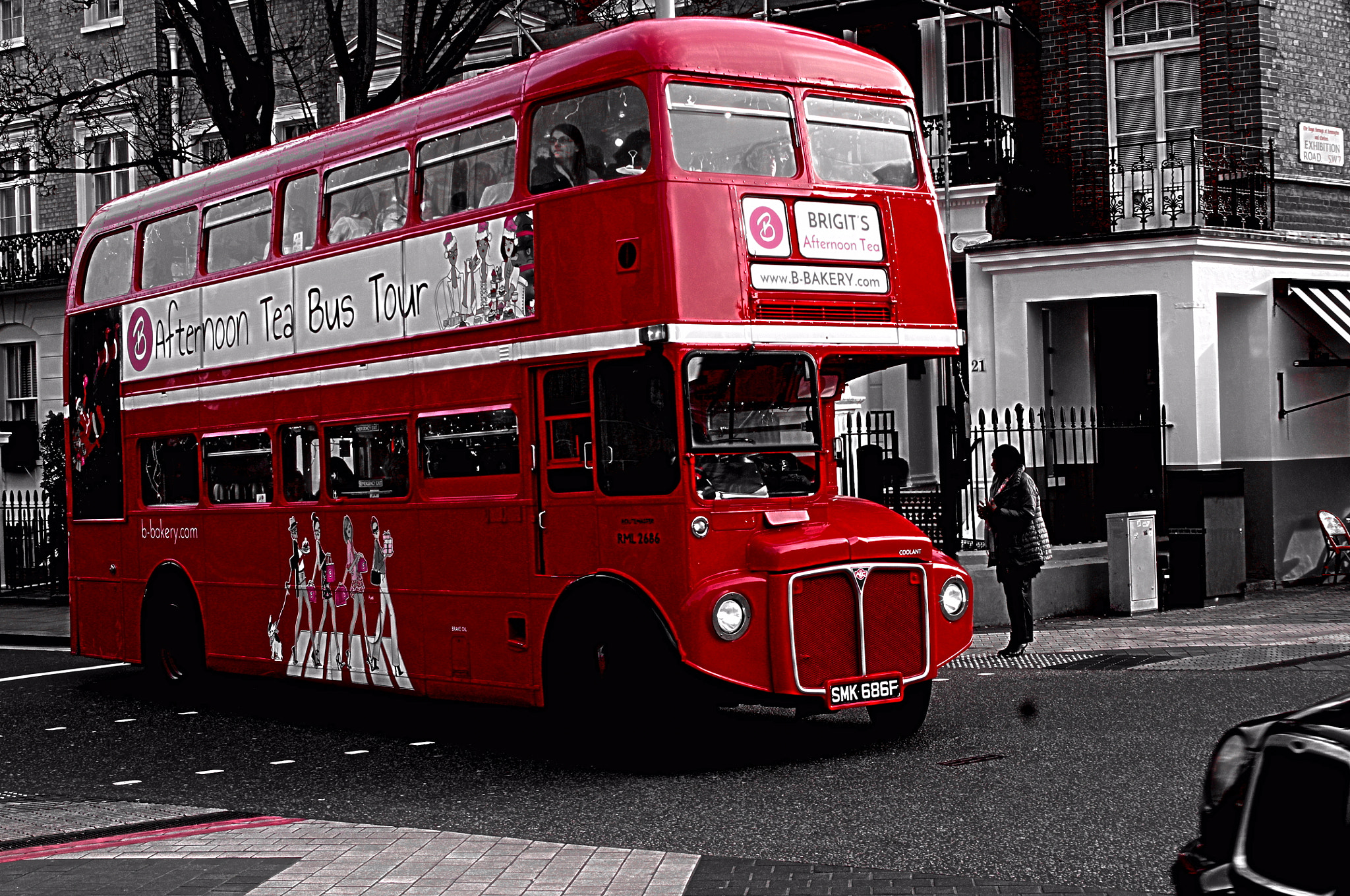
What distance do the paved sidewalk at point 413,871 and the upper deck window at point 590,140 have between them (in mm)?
4247

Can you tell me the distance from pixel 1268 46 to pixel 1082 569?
24.7 feet

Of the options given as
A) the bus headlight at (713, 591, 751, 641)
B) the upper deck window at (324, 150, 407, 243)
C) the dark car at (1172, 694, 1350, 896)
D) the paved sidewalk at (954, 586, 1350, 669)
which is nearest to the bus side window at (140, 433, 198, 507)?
the upper deck window at (324, 150, 407, 243)

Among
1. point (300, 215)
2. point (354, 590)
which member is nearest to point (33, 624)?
point (354, 590)

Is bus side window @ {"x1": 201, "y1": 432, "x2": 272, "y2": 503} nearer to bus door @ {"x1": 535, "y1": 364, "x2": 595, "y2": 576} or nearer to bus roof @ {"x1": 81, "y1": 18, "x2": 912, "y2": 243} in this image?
bus roof @ {"x1": 81, "y1": 18, "x2": 912, "y2": 243}

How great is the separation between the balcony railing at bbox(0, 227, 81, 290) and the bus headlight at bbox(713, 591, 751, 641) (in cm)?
2566

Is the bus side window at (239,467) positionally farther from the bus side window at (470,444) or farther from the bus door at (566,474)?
the bus door at (566,474)

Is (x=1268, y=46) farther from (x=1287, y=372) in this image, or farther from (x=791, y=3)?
(x=791, y=3)

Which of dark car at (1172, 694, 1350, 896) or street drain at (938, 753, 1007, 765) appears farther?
street drain at (938, 753, 1007, 765)

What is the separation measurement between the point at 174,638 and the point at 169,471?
57.6 inches

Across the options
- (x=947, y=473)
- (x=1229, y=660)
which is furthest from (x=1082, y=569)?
(x=1229, y=660)

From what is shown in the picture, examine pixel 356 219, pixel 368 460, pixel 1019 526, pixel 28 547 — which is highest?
pixel 356 219

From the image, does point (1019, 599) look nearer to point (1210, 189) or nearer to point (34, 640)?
point (1210, 189)

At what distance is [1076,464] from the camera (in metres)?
20.5

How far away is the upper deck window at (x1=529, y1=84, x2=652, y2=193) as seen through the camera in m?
10.5
